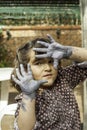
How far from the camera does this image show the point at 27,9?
8.87 metres

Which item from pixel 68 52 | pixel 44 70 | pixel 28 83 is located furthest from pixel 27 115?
pixel 68 52

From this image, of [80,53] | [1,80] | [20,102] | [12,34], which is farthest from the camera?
[12,34]

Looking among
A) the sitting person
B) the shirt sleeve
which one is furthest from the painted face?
the shirt sleeve

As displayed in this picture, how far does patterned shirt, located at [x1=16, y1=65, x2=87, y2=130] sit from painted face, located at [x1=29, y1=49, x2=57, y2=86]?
71mm

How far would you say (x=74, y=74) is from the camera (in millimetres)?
2312

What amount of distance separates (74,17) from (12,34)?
1189 mm

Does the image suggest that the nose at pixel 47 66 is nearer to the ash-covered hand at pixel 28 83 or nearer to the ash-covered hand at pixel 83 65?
the ash-covered hand at pixel 28 83

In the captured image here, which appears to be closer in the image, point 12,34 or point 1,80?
point 1,80

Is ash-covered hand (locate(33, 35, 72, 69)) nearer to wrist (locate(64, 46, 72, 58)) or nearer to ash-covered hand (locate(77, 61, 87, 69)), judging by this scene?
wrist (locate(64, 46, 72, 58))

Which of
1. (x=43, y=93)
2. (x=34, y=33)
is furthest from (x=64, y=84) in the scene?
(x=34, y=33)

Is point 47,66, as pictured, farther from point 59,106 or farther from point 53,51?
point 59,106

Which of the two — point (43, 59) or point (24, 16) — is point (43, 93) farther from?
point (24, 16)

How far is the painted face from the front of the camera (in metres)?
2.14

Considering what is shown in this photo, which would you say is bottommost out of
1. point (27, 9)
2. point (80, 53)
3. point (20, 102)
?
point (27, 9)
